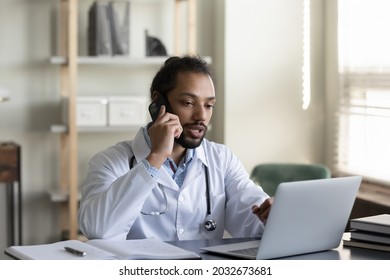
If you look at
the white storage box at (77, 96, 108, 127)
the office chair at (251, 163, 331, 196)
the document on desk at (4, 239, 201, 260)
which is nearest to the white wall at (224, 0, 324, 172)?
the white storage box at (77, 96, 108, 127)

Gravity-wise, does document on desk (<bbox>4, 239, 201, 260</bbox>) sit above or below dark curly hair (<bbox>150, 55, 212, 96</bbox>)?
below

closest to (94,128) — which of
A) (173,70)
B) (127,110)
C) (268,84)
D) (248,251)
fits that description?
(127,110)

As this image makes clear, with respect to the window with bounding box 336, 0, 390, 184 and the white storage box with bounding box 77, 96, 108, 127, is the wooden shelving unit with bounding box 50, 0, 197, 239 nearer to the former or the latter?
the white storage box with bounding box 77, 96, 108, 127

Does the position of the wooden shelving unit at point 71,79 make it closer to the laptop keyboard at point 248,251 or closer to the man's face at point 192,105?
the man's face at point 192,105

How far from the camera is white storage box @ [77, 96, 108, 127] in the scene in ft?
13.1

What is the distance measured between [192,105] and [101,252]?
0.68 m

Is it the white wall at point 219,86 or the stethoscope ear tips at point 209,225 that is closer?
the stethoscope ear tips at point 209,225

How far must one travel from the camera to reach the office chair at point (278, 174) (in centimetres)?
341

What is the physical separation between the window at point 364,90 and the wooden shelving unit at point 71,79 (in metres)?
0.86

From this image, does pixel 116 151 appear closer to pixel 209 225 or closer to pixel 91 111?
pixel 209 225

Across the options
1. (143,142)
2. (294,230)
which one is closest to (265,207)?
(294,230)

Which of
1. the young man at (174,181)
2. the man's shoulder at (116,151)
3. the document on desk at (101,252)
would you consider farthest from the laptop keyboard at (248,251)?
the man's shoulder at (116,151)

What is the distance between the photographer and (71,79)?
3.90m

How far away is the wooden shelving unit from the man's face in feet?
5.39
